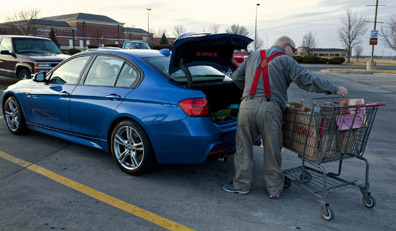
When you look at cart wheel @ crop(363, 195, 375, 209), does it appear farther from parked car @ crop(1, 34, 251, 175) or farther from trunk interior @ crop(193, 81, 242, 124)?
trunk interior @ crop(193, 81, 242, 124)

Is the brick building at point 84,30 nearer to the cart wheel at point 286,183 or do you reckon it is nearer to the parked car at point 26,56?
the parked car at point 26,56

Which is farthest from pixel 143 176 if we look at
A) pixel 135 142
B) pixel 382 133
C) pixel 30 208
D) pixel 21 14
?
pixel 21 14

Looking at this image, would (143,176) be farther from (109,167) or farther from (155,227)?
(155,227)

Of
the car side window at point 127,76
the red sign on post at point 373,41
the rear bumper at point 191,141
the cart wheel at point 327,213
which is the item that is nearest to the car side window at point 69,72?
the car side window at point 127,76

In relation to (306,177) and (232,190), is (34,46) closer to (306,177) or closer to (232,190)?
(232,190)

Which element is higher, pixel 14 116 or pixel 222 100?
pixel 222 100

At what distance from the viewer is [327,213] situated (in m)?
3.22

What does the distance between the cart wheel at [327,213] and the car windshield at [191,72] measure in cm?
210

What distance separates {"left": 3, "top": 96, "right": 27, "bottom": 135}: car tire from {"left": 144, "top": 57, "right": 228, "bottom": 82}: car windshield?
2.93m

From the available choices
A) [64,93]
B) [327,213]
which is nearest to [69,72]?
[64,93]

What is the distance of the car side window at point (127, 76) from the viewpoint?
13.9 ft

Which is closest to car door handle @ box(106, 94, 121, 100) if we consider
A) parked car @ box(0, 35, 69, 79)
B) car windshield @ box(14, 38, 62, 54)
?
parked car @ box(0, 35, 69, 79)

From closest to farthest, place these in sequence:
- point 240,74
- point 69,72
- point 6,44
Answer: point 240,74
point 69,72
point 6,44

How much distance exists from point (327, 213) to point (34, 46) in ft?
39.3
